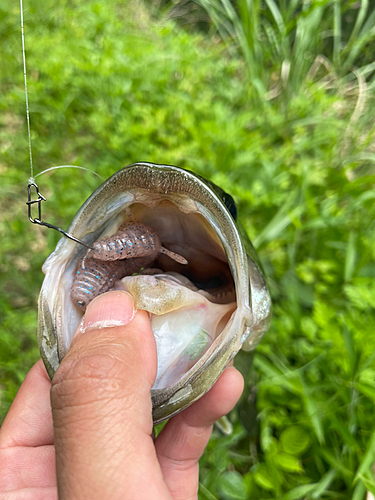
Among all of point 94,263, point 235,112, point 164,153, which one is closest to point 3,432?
point 94,263

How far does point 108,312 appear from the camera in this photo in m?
0.93

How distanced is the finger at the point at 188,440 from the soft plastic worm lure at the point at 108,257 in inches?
24.3

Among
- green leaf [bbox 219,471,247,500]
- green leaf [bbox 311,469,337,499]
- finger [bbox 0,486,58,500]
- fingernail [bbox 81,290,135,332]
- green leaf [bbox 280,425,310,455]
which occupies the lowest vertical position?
green leaf [bbox 311,469,337,499]

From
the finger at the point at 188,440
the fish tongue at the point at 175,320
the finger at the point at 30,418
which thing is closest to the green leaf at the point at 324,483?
the finger at the point at 188,440

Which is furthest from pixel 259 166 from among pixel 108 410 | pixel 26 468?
pixel 26 468

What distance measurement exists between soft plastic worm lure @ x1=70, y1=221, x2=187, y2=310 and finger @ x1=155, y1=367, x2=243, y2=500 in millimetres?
616

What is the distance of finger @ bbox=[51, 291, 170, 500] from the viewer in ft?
2.44

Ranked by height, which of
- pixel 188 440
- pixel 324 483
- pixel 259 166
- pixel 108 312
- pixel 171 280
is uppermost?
pixel 108 312

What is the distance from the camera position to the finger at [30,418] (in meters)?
1.33

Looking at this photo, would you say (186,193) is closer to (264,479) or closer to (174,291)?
(174,291)

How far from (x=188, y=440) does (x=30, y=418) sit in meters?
0.66

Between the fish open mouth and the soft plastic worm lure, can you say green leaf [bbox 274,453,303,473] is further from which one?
the soft plastic worm lure

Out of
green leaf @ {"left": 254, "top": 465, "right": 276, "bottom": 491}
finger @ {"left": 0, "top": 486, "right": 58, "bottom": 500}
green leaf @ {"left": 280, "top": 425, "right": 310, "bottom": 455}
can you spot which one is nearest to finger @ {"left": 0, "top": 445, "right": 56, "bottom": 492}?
finger @ {"left": 0, "top": 486, "right": 58, "bottom": 500}

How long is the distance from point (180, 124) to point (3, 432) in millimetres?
2092
